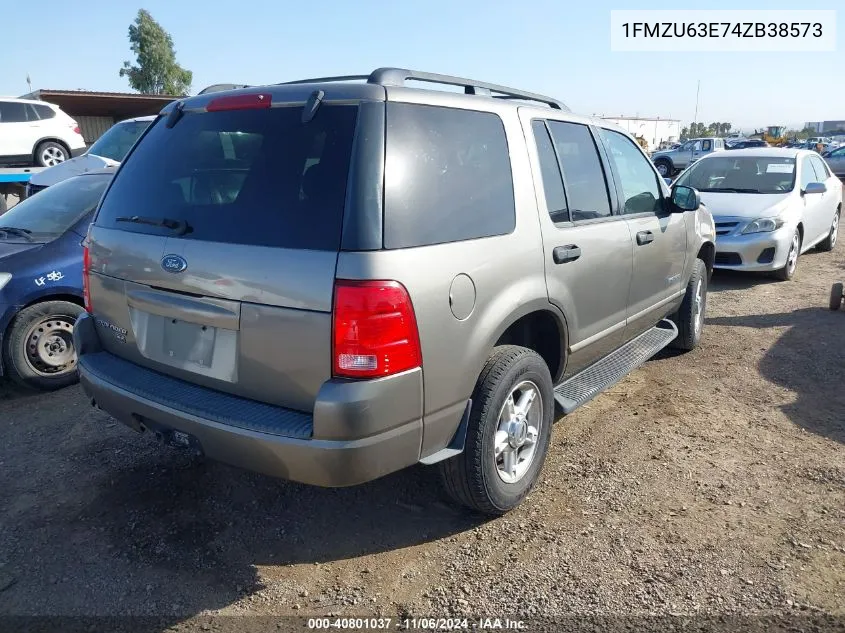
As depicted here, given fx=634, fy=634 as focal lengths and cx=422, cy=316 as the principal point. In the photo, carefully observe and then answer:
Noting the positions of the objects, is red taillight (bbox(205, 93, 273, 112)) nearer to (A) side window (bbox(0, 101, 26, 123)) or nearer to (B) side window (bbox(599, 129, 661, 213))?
(B) side window (bbox(599, 129, 661, 213))

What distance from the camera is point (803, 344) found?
223 inches

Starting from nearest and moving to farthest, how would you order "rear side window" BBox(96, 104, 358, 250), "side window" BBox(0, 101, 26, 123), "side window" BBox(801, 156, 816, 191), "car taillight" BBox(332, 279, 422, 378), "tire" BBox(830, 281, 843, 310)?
"car taillight" BBox(332, 279, 422, 378) < "rear side window" BBox(96, 104, 358, 250) < "tire" BBox(830, 281, 843, 310) < "side window" BBox(801, 156, 816, 191) < "side window" BBox(0, 101, 26, 123)

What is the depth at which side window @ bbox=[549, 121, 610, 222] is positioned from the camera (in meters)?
3.48

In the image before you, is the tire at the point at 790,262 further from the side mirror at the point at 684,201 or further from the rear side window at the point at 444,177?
the rear side window at the point at 444,177

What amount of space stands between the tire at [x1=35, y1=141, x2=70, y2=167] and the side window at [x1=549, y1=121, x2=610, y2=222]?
50.0 ft

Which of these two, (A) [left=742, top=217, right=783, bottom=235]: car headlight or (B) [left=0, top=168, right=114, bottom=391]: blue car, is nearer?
(B) [left=0, top=168, right=114, bottom=391]: blue car

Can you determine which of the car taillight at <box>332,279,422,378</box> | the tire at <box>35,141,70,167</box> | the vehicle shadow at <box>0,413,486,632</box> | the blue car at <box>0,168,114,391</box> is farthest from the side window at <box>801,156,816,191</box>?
the tire at <box>35,141,70,167</box>

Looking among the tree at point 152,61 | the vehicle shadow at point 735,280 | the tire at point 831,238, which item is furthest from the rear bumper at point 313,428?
the tree at point 152,61

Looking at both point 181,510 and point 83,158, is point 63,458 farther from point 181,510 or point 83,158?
point 83,158

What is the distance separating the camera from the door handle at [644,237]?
13.3 feet

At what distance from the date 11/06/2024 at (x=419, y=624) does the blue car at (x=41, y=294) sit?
3.35 meters

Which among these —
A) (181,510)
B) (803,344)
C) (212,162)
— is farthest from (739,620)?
(803,344)

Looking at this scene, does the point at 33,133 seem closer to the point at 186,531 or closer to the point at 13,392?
the point at 13,392

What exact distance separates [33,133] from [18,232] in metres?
12.7
